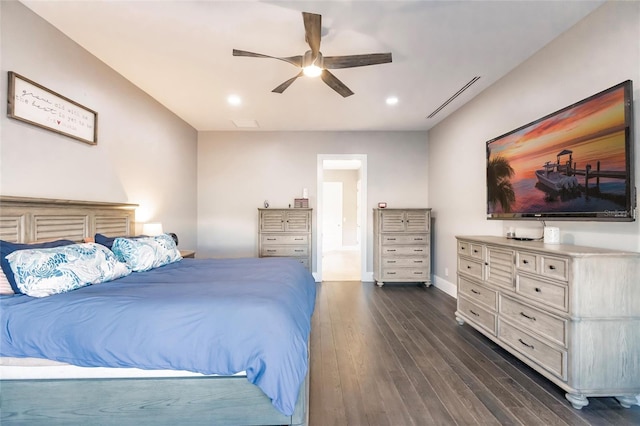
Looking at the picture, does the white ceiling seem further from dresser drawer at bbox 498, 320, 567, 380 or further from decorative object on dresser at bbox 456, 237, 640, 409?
dresser drawer at bbox 498, 320, 567, 380

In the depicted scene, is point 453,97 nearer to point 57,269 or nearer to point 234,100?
point 234,100

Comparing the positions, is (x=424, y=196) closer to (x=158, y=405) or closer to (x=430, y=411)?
(x=430, y=411)

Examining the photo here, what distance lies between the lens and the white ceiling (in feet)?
6.82

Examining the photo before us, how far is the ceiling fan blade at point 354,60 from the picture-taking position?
2219mm

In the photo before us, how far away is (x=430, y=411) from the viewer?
5.67 feet

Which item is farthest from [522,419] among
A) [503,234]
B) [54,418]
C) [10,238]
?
[10,238]

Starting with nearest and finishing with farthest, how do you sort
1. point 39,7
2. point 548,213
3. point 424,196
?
point 39,7 → point 548,213 → point 424,196

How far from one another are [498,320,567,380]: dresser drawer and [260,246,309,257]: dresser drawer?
2983 mm

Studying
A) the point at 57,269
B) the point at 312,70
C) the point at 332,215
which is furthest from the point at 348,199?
the point at 57,269

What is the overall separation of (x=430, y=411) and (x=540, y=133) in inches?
94.9

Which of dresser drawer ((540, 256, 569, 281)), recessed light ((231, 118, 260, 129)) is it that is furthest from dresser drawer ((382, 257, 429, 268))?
recessed light ((231, 118, 260, 129))

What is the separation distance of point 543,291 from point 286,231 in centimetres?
353

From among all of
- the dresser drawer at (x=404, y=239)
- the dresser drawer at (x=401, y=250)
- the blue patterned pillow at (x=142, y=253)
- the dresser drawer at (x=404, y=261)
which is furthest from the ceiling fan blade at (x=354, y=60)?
the dresser drawer at (x=404, y=261)

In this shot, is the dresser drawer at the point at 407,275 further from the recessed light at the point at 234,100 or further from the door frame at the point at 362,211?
the recessed light at the point at 234,100
